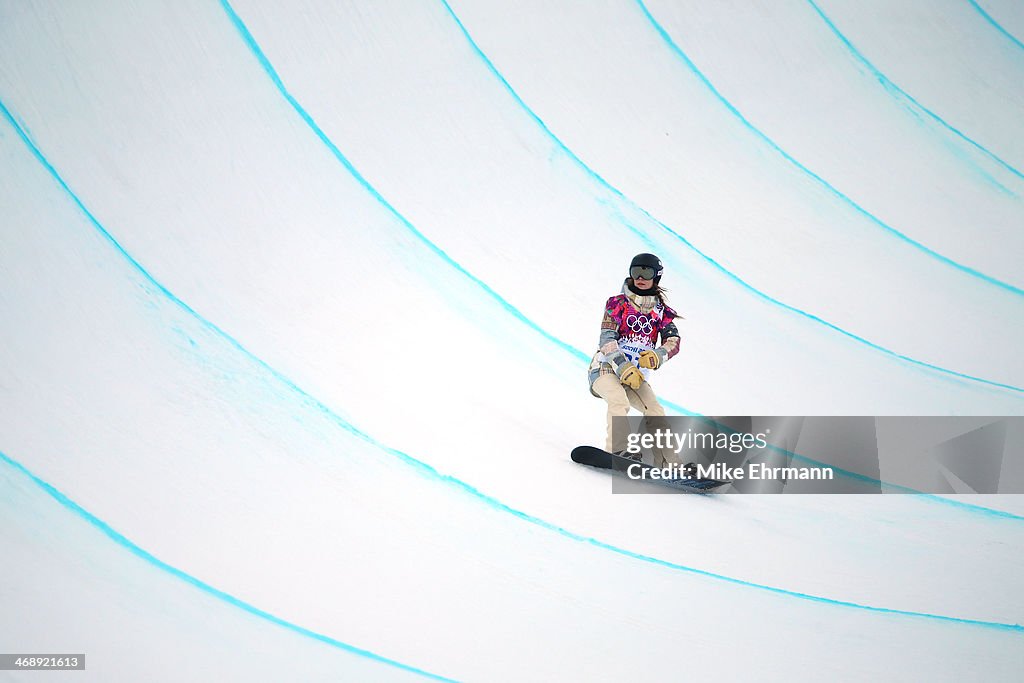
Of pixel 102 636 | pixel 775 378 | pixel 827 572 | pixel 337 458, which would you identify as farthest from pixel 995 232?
pixel 102 636

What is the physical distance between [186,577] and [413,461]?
962mm

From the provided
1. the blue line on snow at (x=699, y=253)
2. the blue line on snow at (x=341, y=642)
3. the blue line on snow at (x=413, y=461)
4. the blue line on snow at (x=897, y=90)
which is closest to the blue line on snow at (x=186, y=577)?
the blue line on snow at (x=341, y=642)

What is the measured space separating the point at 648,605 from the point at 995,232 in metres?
3.74

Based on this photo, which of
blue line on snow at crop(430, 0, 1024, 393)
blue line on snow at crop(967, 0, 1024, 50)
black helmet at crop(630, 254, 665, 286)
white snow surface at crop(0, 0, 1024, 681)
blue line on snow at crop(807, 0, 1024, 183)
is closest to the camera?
white snow surface at crop(0, 0, 1024, 681)

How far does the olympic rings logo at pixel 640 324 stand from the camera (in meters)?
3.52

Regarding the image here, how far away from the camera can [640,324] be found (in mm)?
3529

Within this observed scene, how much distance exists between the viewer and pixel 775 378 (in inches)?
183

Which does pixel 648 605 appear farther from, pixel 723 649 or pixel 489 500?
pixel 489 500

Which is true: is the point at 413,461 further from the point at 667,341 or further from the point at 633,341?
the point at 667,341

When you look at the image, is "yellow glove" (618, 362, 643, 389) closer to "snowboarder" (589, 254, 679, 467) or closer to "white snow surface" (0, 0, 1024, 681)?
"snowboarder" (589, 254, 679, 467)

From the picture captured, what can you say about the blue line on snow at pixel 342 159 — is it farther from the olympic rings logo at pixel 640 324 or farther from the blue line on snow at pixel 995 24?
the blue line on snow at pixel 995 24

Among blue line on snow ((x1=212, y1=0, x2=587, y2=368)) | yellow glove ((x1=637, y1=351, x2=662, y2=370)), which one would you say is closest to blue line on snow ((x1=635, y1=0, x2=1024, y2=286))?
blue line on snow ((x1=212, y1=0, x2=587, y2=368))

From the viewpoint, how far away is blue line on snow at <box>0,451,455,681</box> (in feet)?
9.28

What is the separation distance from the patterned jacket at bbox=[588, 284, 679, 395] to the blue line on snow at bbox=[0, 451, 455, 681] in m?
1.29
